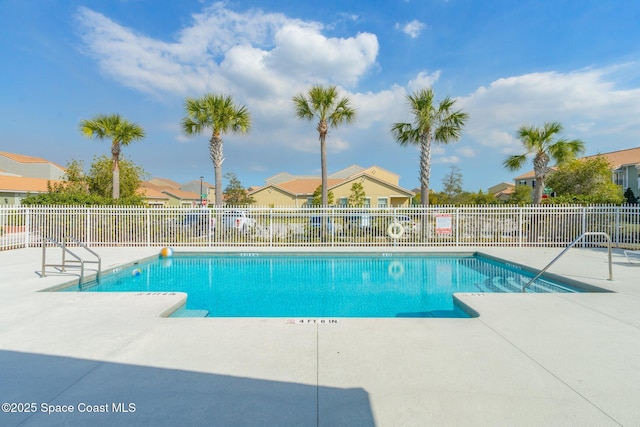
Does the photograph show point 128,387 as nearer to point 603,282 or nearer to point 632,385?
point 632,385

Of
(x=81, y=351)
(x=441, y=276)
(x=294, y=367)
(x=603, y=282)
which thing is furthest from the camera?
(x=441, y=276)

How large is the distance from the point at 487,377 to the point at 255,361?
223 cm

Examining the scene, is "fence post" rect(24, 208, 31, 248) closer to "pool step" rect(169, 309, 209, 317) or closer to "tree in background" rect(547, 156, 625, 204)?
"pool step" rect(169, 309, 209, 317)

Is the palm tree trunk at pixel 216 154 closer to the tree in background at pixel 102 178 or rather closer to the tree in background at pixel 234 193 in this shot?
the tree in background at pixel 102 178

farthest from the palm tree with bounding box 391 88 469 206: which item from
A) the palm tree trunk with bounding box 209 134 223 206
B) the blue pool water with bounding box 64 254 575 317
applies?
the palm tree trunk with bounding box 209 134 223 206

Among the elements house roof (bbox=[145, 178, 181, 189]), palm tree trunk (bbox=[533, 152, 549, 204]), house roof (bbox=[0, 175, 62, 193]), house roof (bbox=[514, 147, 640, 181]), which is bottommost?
palm tree trunk (bbox=[533, 152, 549, 204])

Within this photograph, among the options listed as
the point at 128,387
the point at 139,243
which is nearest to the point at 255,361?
the point at 128,387

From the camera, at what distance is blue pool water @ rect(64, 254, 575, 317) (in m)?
6.46

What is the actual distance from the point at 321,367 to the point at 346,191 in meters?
32.7

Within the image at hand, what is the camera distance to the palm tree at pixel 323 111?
601 inches

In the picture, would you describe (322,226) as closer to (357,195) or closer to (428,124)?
(428,124)

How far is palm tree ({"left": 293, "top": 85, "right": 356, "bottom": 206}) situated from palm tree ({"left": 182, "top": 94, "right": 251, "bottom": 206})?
118 inches

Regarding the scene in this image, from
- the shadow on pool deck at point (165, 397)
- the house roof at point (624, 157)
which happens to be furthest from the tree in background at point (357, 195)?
the shadow on pool deck at point (165, 397)

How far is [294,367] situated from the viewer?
3254mm
